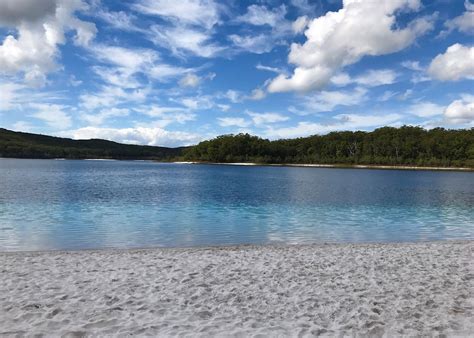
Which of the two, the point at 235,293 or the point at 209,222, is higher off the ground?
the point at 235,293

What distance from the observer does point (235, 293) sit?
9.41m

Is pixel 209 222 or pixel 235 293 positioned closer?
pixel 235 293

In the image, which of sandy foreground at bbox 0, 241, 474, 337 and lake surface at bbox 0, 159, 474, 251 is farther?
lake surface at bbox 0, 159, 474, 251

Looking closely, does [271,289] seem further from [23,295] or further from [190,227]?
[190,227]

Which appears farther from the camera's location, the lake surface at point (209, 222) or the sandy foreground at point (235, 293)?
the lake surface at point (209, 222)

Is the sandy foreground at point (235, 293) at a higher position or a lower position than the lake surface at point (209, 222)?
higher

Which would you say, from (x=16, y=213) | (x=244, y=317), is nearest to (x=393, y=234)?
(x=244, y=317)

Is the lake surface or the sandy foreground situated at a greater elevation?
the sandy foreground

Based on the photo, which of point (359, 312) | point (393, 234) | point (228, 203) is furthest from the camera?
point (228, 203)

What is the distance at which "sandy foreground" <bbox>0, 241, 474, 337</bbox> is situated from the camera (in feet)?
24.4

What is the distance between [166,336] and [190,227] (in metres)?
14.9

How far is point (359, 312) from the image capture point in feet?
26.9

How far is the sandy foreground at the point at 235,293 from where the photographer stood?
744 centimetres

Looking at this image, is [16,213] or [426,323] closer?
[426,323]
